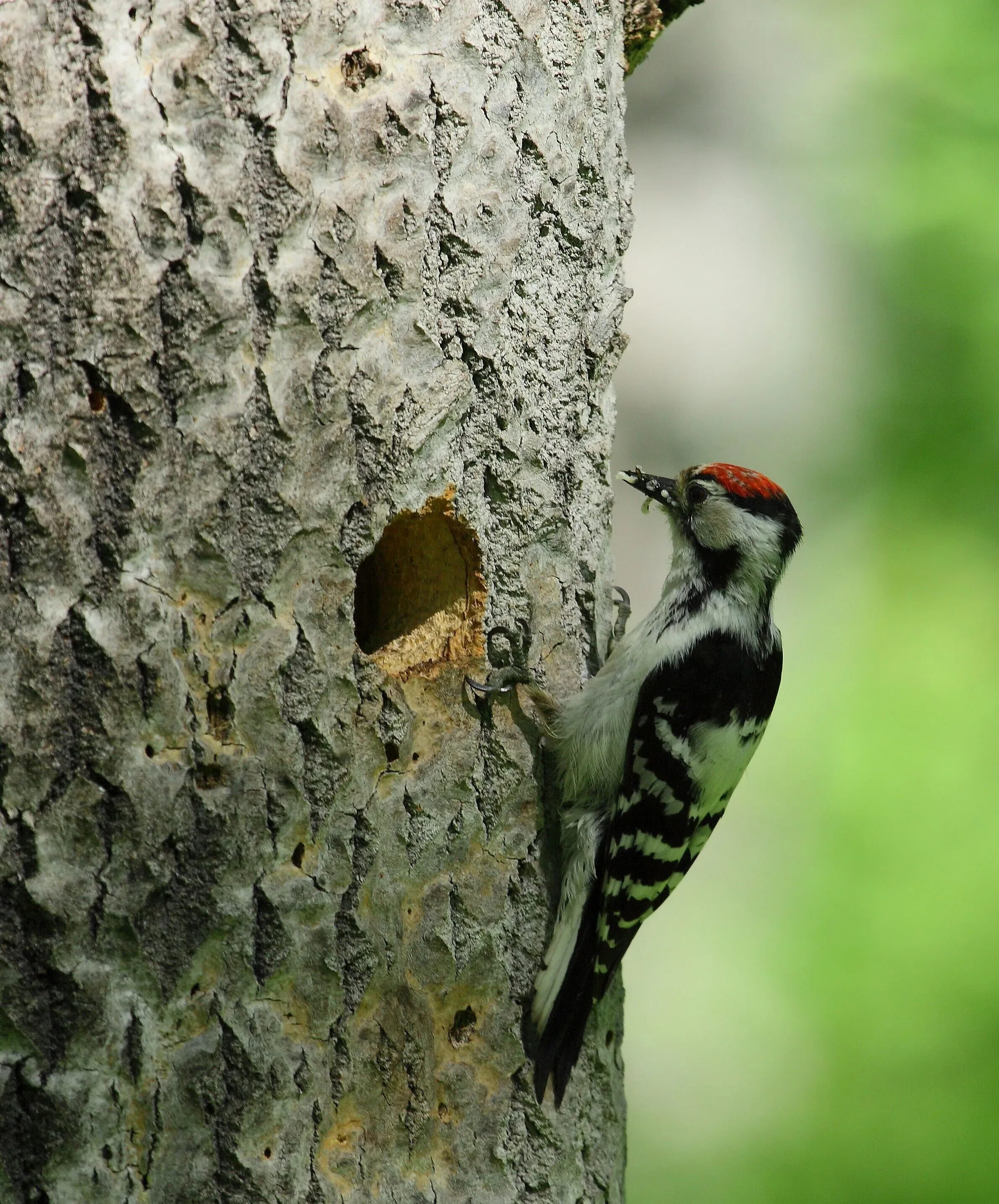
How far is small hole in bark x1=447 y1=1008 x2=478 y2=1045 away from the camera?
2.08 m

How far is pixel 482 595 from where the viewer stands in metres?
2.18

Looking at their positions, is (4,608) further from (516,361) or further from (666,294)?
(666,294)

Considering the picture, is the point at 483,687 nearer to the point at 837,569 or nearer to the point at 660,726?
the point at 660,726

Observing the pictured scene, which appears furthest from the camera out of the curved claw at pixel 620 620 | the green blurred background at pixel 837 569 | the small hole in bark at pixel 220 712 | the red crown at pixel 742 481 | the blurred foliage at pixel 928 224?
the blurred foliage at pixel 928 224

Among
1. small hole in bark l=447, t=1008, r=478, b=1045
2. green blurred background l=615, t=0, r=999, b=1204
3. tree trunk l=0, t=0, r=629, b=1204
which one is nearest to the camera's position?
tree trunk l=0, t=0, r=629, b=1204

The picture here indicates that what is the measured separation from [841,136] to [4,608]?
5035mm

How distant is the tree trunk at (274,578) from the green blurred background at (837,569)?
2.75m

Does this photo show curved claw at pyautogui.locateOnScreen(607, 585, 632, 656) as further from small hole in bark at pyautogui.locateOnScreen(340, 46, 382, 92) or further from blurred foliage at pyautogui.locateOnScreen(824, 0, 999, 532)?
blurred foliage at pyautogui.locateOnScreen(824, 0, 999, 532)

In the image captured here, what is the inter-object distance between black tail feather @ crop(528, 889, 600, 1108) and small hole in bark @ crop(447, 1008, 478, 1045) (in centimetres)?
14

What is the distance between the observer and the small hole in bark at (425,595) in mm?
2129

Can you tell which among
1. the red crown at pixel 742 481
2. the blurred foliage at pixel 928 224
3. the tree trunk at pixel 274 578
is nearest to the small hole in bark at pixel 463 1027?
the tree trunk at pixel 274 578

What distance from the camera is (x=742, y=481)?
289cm

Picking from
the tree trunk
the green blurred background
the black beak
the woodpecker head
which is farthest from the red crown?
the green blurred background

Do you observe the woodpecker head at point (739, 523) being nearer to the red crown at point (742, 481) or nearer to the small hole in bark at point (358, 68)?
the red crown at point (742, 481)
